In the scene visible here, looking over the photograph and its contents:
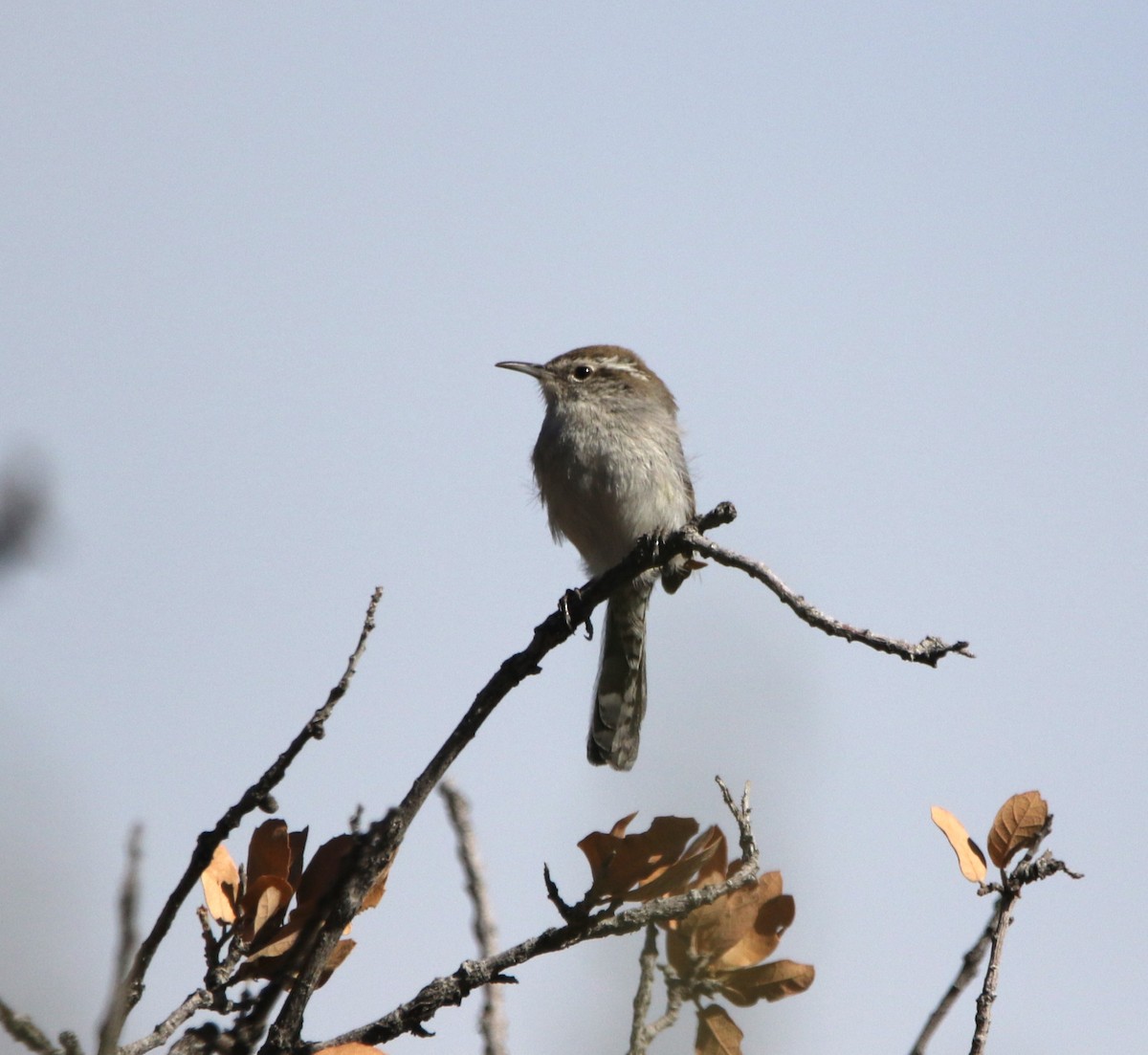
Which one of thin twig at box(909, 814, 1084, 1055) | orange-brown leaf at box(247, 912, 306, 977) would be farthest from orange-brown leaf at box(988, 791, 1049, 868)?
orange-brown leaf at box(247, 912, 306, 977)

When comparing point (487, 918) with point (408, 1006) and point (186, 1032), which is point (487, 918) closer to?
point (408, 1006)

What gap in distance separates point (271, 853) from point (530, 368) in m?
5.36

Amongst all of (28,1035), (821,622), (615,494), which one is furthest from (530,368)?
(28,1035)

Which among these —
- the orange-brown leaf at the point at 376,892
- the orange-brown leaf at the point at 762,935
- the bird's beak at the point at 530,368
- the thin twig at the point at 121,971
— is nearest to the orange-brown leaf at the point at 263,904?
the orange-brown leaf at the point at 376,892

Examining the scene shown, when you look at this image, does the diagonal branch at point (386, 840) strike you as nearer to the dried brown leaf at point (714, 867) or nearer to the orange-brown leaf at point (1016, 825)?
the dried brown leaf at point (714, 867)

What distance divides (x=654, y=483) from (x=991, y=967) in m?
4.28

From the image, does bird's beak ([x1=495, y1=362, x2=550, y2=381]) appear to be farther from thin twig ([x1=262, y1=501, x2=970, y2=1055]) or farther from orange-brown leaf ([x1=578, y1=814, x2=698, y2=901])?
orange-brown leaf ([x1=578, y1=814, x2=698, y2=901])

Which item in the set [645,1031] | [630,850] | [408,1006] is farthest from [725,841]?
[408,1006]

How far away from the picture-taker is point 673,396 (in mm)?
7797

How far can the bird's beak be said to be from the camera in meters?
7.58

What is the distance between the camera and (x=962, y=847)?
3.01m

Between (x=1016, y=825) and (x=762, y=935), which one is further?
(x=1016, y=825)

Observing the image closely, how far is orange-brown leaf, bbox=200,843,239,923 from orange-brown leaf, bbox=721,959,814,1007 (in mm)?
1025

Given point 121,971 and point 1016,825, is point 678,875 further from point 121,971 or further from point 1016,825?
point 121,971
